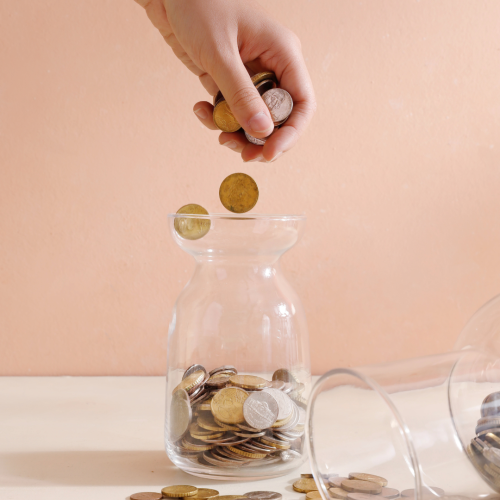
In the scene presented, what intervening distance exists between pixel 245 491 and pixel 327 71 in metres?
0.93

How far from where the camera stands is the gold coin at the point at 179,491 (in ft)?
1.97

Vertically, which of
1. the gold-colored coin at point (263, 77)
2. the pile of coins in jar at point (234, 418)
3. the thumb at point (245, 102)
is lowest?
the pile of coins in jar at point (234, 418)

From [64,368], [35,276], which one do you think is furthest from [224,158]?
[64,368]

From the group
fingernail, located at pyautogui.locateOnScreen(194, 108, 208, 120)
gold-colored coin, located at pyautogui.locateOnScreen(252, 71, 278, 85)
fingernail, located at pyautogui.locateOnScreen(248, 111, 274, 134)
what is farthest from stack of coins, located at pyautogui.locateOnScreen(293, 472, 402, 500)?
fingernail, located at pyautogui.locateOnScreen(194, 108, 208, 120)

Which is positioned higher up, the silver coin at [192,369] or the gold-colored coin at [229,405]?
the silver coin at [192,369]

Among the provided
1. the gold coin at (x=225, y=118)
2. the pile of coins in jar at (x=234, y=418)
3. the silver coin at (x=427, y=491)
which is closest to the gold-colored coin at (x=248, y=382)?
the pile of coins in jar at (x=234, y=418)

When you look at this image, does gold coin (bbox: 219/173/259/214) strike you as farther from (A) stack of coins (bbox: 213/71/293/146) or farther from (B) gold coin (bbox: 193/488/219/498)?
(B) gold coin (bbox: 193/488/219/498)

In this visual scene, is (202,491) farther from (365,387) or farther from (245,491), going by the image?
(365,387)

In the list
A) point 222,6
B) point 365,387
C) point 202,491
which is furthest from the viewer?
point 222,6

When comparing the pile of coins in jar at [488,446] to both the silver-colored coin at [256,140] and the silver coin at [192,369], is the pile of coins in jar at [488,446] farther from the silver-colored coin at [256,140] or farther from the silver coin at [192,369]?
the silver-colored coin at [256,140]

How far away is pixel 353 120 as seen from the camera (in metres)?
1.29

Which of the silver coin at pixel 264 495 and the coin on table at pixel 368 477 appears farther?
the silver coin at pixel 264 495

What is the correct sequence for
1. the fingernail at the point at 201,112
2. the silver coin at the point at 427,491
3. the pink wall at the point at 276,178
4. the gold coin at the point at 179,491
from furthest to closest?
1. the pink wall at the point at 276,178
2. the fingernail at the point at 201,112
3. the gold coin at the point at 179,491
4. the silver coin at the point at 427,491

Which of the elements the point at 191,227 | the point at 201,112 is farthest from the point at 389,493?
the point at 201,112
